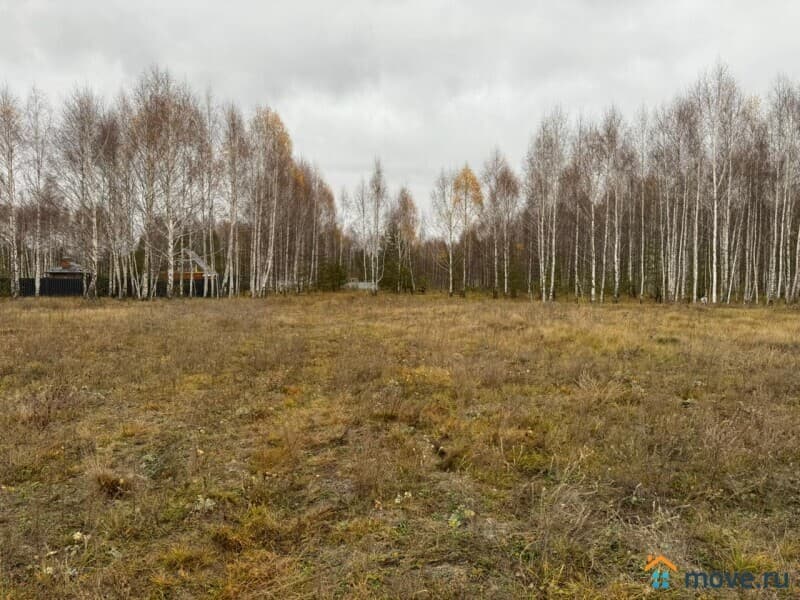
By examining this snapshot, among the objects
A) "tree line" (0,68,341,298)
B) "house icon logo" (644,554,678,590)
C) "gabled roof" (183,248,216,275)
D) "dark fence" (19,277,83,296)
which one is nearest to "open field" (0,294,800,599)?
"house icon logo" (644,554,678,590)

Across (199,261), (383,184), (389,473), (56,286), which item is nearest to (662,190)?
(383,184)

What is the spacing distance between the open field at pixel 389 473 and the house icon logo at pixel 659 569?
7cm

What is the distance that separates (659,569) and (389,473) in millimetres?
2309

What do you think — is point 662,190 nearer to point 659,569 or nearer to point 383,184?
point 383,184

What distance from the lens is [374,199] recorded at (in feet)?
124

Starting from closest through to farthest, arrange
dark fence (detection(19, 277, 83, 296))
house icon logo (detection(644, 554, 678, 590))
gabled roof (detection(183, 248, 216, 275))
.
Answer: house icon logo (detection(644, 554, 678, 590)) < gabled roof (detection(183, 248, 216, 275)) < dark fence (detection(19, 277, 83, 296))

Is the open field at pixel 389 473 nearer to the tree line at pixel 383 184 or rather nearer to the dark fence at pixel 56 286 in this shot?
the tree line at pixel 383 184

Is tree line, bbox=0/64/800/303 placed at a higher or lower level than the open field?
higher

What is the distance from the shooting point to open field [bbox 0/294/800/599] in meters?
2.81

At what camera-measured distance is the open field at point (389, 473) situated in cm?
281

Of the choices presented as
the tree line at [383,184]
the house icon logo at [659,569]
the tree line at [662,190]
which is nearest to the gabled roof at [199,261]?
the tree line at [383,184]

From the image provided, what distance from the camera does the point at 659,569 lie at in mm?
2760

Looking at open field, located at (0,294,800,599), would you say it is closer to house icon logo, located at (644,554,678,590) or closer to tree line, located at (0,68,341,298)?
house icon logo, located at (644,554,678,590)

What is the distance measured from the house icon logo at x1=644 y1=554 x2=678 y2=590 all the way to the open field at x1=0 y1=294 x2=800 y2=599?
2.7 inches
